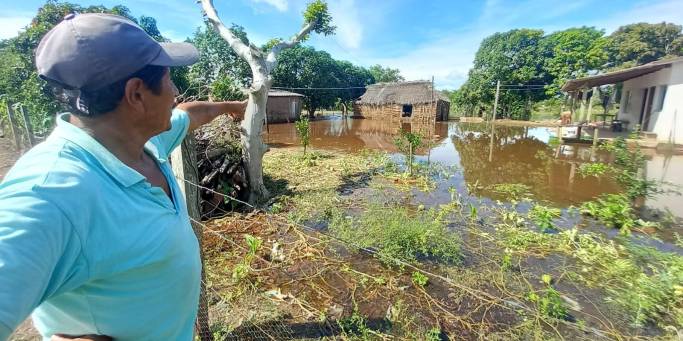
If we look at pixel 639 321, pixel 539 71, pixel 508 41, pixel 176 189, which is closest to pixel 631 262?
pixel 639 321

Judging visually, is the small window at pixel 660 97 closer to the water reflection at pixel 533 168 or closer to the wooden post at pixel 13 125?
the water reflection at pixel 533 168

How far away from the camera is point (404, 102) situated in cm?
2973

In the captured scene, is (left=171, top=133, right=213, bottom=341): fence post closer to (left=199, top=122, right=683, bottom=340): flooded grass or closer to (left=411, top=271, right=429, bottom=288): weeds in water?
(left=199, top=122, right=683, bottom=340): flooded grass

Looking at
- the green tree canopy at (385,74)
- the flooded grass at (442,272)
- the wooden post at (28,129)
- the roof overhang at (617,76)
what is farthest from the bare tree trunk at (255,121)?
the green tree canopy at (385,74)

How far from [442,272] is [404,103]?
87.4 feet

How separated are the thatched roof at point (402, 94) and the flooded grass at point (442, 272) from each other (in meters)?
22.7

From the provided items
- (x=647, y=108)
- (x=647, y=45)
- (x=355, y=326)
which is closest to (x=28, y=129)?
(x=355, y=326)

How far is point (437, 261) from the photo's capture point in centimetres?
477

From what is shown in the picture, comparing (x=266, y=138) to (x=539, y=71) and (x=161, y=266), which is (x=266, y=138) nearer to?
(x=161, y=266)

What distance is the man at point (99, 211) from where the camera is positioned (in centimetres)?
71

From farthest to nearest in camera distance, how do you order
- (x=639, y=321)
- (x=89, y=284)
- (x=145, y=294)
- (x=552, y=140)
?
1. (x=552, y=140)
2. (x=639, y=321)
3. (x=145, y=294)
4. (x=89, y=284)

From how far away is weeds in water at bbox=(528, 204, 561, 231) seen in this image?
19.2 ft

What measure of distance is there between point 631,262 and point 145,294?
5.97m

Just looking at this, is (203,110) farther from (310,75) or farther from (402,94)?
(310,75)
